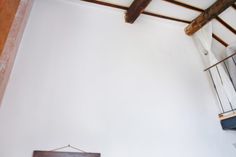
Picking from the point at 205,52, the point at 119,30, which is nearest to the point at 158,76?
the point at 119,30

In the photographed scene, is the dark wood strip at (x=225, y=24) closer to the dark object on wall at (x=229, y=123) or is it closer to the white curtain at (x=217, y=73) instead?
the white curtain at (x=217, y=73)

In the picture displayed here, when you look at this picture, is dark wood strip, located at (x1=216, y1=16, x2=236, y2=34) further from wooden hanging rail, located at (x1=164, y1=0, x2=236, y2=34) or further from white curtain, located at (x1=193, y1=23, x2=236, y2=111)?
white curtain, located at (x1=193, y1=23, x2=236, y2=111)

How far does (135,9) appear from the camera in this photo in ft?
9.57

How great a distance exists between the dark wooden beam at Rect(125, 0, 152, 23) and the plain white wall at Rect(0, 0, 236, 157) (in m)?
0.13

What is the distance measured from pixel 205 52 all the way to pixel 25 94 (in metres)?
3.13

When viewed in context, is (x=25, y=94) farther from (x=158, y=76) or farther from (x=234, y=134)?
(x=234, y=134)

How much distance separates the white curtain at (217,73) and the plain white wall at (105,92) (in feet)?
0.57

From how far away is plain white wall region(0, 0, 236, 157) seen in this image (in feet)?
6.53

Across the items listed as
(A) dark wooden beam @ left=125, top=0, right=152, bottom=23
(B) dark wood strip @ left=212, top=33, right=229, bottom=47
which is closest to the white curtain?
(B) dark wood strip @ left=212, top=33, right=229, bottom=47

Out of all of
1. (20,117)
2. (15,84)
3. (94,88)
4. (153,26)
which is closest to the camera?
(20,117)

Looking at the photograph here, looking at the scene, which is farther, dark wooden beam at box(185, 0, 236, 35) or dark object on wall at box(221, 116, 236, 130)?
dark wooden beam at box(185, 0, 236, 35)

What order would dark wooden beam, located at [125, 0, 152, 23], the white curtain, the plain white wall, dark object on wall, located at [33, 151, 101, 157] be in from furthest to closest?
the white curtain
dark wooden beam, located at [125, 0, 152, 23]
the plain white wall
dark object on wall, located at [33, 151, 101, 157]

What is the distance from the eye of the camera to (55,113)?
2.05 metres

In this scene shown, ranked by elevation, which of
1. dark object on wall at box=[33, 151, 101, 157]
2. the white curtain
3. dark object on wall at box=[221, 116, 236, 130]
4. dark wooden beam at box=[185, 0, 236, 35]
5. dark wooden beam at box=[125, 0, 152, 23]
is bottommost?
dark object on wall at box=[33, 151, 101, 157]
